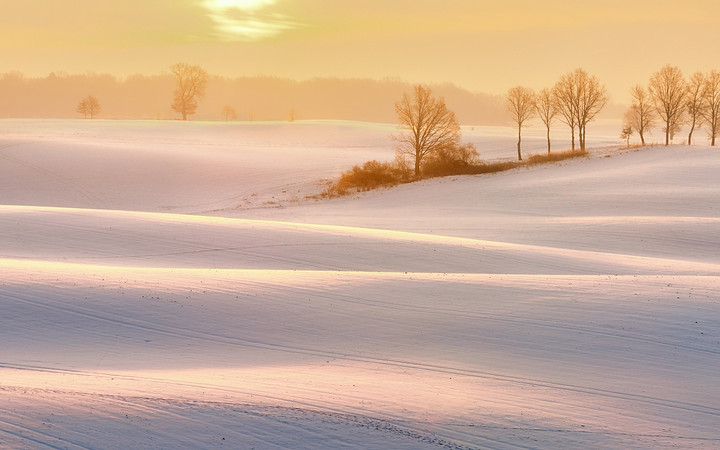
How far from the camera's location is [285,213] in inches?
1827

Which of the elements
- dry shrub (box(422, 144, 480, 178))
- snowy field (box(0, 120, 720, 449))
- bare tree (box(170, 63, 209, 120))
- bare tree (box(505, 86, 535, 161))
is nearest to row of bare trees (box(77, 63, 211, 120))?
bare tree (box(170, 63, 209, 120))

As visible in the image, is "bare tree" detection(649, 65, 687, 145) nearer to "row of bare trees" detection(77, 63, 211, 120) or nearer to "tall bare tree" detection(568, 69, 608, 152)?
"tall bare tree" detection(568, 69, 608, 152)

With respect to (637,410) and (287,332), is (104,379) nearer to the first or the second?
(287,332)

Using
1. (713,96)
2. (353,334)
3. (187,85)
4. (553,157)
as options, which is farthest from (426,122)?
(187,85)

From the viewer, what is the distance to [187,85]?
457 feet

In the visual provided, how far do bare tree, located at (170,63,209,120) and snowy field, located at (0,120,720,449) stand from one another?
110620mm

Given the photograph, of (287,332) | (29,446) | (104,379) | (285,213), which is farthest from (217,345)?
(285,213)

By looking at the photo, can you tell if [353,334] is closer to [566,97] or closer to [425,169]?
[425,169]

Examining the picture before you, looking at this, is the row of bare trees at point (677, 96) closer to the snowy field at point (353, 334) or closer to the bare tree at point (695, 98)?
the bare tree at point (695, 98)

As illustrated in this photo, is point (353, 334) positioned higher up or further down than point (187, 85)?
further down

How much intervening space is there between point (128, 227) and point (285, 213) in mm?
19686

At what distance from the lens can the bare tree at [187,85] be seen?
137750mm

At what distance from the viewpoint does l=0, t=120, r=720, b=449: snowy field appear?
954 cm

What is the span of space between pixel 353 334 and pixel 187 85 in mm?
131559
